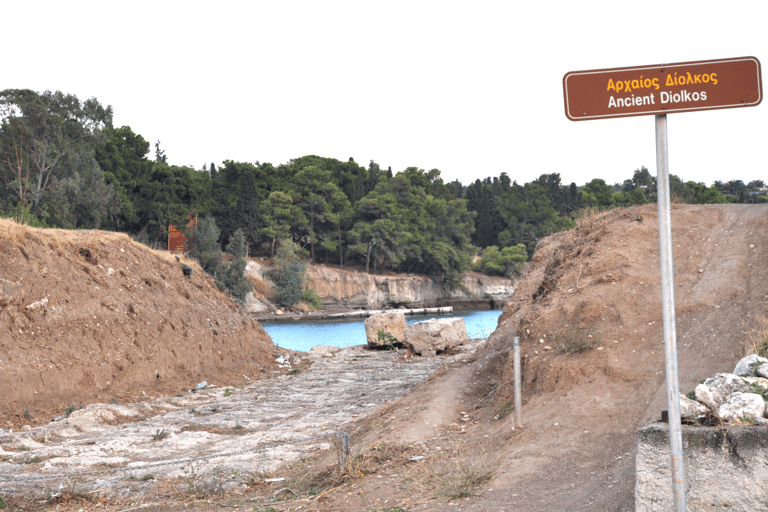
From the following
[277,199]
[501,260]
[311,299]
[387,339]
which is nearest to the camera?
[387,339]

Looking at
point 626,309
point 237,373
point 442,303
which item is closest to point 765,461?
point 626,309

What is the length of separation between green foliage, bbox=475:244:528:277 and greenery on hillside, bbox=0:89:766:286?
0.20 meters

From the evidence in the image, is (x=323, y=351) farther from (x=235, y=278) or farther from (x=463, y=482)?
(x=235, y=278)

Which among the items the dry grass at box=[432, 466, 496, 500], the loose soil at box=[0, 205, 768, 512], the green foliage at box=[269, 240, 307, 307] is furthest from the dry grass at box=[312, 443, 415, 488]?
the green foliage at box=[269, 240, 307, 307]

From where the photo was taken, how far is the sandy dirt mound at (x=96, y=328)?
43.3 feet

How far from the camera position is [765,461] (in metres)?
4.34

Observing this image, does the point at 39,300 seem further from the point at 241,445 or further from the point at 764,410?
the point at 764,410

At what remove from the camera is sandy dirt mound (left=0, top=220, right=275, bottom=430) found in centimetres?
1319

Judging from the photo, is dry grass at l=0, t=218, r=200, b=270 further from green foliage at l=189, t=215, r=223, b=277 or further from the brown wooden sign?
green foliage at l=189, t=215, r=223, b=277

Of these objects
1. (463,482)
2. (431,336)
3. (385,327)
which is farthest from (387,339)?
(463,482)

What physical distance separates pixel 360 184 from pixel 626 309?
84889mm

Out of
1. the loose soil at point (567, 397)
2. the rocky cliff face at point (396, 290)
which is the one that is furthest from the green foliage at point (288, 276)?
the loose soil at point (567, 397)

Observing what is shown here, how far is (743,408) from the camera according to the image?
4500 millimetres

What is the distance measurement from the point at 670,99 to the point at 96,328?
1462 centimetres
